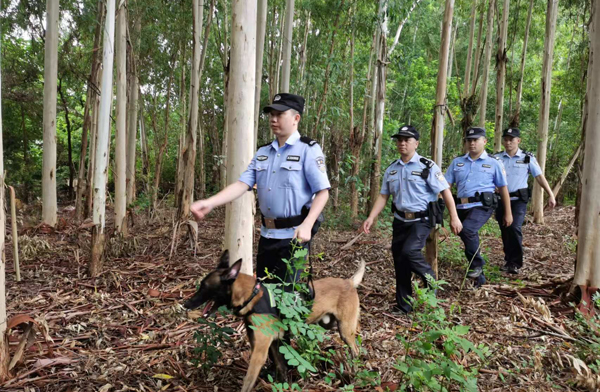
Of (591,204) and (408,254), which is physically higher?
(591,204)

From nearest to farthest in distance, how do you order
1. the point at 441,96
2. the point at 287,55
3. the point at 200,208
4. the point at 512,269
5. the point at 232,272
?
the point at 232,272 < the point at 200,208 < the point at 441,96 < the point at 512,269 < the point at 287,55

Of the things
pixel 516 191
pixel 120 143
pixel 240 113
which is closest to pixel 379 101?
pixel 516 191

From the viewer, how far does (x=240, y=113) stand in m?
3.79

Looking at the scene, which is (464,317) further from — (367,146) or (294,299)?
(367,146)

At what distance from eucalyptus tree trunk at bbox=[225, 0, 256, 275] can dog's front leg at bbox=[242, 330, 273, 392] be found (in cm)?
147

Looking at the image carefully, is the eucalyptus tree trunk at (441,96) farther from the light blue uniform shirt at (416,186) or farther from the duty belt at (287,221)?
the duty belt at (287,221)

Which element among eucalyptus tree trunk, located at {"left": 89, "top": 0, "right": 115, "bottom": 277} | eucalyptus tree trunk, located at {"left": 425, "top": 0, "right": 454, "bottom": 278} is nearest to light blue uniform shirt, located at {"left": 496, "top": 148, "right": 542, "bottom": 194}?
eucalyptus tree trunk, located at {"left": 425, "top": 0, "right": 454, "bottom": 278}

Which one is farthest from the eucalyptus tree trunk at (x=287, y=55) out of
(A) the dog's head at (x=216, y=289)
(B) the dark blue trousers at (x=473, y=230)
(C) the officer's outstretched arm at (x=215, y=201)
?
(A) the dog's head at (x=216, y=289)

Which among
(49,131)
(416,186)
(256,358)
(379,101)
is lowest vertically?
(256,358)

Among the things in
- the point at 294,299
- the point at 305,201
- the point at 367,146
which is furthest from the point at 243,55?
the point at 367,146

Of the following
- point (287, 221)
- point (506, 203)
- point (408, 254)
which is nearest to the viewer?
point (287, 221)

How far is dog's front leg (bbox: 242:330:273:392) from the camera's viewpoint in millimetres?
2475

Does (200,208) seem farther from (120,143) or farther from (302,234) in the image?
(120,143)

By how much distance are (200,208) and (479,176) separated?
4.28 m
